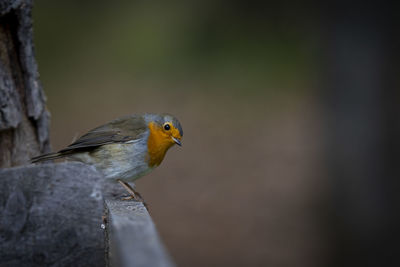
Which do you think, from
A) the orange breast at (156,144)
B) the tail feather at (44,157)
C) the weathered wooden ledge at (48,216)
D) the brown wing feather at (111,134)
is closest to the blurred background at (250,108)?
the brown wing feather at (111,134)

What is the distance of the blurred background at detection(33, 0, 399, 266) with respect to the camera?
557 cm

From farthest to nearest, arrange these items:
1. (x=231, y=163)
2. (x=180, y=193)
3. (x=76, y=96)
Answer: (x=76, y=96), (x=231, y=163), (x=180, y=193)

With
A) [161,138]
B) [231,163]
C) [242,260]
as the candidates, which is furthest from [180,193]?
[161,138]

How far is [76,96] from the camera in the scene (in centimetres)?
1153

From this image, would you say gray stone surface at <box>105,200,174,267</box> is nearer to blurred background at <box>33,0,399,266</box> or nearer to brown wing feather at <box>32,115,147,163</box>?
brown wing feather at <box>32,115,147,163</box>

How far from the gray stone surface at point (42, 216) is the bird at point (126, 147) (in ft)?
3.04

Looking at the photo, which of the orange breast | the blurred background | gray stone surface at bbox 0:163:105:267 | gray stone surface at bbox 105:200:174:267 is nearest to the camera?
gray stone surface at bbox 105:200:174:267

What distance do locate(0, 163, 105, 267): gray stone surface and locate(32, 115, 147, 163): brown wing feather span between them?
3.07 ft

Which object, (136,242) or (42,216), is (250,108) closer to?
(42,216)

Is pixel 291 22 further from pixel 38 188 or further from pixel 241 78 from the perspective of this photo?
pixel 38 188

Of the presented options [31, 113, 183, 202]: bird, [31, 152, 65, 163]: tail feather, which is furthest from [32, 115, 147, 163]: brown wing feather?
[31, 152, 65, 163]: tail feather

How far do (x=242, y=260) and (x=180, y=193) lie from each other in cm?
172

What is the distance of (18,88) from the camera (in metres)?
3.20

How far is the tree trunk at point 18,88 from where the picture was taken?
3.04 m
